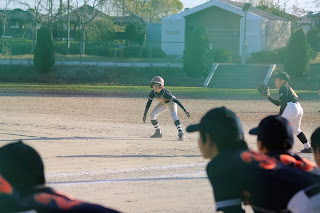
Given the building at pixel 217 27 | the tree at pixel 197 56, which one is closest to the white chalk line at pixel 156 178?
the tree at pixel 197 56

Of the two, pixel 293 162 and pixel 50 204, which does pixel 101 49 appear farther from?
pixel 50 204

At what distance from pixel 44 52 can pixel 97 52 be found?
37.9 ft

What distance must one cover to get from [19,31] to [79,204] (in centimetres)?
8084

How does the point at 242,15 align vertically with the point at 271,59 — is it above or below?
above

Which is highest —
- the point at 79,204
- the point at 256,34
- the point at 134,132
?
the point at 256,34

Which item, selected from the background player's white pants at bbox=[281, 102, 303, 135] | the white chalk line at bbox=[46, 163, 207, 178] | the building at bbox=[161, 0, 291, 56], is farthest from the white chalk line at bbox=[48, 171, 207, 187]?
the building at bbox=[161, 0, 291, 56]

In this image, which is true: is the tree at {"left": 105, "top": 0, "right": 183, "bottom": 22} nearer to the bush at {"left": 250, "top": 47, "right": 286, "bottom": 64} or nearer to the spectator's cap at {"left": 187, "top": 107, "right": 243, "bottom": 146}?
the bush at {"left": 250, "top": 47, "right": 286, "bottom": 64}

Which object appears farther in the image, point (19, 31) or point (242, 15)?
point (19, 31)

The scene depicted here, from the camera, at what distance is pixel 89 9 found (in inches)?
2608

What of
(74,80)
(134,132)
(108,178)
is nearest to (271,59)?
(74,80)

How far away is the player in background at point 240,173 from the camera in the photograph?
3578 millimetres

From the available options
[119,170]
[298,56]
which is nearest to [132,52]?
[298,56]

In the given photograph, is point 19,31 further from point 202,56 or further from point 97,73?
point 202,56

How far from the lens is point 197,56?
39.2 meters
